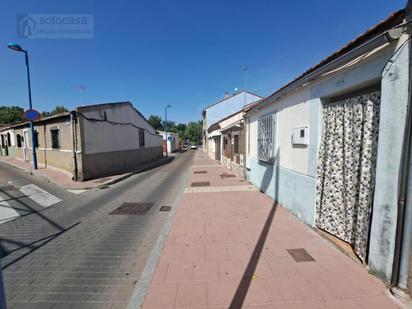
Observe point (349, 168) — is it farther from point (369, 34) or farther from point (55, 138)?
point (55, 138)

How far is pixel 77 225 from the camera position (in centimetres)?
500

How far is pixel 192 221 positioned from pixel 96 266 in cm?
230

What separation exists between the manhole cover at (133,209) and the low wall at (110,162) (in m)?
5.48

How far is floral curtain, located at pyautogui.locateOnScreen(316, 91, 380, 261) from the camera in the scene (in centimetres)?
304

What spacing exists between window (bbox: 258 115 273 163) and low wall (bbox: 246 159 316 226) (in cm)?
32

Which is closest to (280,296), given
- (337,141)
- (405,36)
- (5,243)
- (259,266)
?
(259,266)

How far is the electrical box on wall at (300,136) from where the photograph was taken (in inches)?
177

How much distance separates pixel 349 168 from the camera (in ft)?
11.3

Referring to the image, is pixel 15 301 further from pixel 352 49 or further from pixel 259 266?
pixel 352 49

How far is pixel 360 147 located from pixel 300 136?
5.00 ft

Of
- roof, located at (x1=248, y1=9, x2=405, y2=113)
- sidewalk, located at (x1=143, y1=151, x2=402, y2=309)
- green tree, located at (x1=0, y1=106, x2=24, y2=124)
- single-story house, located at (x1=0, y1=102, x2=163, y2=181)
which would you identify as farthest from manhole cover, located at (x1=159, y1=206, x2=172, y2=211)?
green tree, located at (x1=0, y1=106, x2=24, y2=124)

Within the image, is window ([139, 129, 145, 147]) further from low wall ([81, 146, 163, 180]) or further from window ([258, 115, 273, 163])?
window ([258, 115, 273, 163])

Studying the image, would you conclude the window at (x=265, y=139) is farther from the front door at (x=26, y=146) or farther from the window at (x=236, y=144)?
the front door at (x=26, y=146)

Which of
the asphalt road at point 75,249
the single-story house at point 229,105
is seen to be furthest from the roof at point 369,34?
the single-story house at point 229,105
